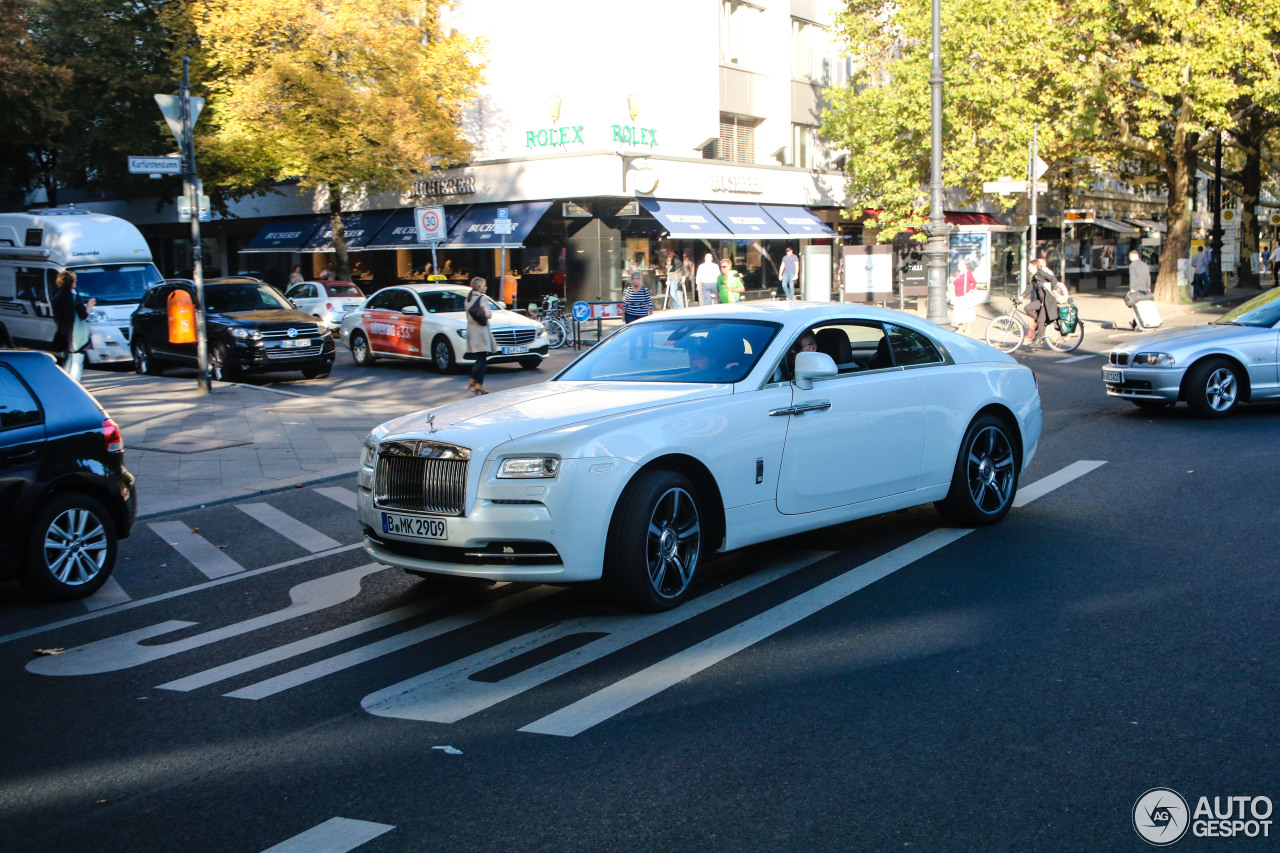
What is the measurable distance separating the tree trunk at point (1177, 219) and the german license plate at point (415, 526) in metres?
35.1

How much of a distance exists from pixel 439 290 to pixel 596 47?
15.7 metres

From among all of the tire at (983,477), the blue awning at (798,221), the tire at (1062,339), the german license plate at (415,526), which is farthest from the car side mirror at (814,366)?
Result: the blue awning at (798,221)

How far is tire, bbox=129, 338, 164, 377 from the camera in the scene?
76.5 feet

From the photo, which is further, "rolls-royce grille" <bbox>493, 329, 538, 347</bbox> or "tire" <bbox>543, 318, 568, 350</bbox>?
"tire" <bbox>543, 318, 568, 350</bbox>

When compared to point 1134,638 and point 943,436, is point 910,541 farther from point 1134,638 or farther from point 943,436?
point 1134,638

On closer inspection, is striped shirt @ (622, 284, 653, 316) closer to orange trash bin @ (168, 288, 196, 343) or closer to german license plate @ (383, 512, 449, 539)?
orange trash bin @ (168, 288, 196, 343)

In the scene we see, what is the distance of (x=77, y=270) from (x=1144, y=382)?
20605 millimetres

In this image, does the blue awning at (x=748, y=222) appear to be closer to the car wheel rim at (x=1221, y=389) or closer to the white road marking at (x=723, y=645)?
the car wheel rim at (x=1221, y=389)

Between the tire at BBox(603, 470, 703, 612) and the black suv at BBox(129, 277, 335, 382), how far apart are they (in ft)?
51.7

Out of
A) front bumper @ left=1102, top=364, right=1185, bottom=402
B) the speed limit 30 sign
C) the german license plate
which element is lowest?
the german license plate

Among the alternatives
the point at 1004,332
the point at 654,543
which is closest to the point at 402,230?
the point at 1004,332

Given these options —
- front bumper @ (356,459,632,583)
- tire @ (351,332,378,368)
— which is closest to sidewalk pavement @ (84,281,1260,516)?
tire @ (351,332,378,368)

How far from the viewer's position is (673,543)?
637 centimetres

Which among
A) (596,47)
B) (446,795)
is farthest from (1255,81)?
(446,795)
